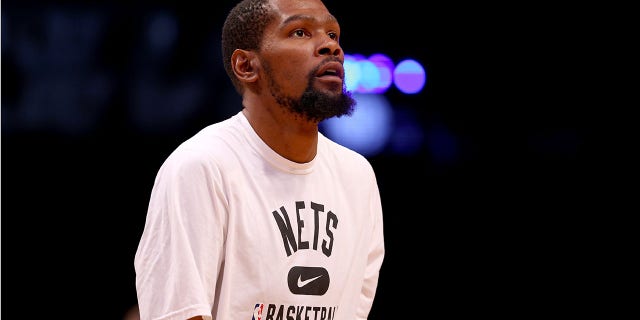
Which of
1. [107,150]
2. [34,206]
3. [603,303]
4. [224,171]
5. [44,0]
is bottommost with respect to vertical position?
[603,303]

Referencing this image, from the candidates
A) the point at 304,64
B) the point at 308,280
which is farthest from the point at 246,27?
the point at 308,280

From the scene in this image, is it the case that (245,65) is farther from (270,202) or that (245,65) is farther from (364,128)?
(364,128)

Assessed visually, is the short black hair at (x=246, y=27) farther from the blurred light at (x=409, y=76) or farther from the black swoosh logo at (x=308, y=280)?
the blurred light at (x=409, y=76)

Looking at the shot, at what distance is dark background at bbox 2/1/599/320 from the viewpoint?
148 inches

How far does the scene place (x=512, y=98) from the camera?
4285 mm

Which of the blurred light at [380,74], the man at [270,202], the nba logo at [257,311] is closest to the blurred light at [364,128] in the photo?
the blurred light at [380,74]

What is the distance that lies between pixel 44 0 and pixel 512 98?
7.21ft

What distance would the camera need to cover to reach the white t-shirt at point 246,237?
188 cm

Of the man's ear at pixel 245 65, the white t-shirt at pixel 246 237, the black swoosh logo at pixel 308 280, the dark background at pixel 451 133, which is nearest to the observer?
the white t-shirt at pixel 246 237

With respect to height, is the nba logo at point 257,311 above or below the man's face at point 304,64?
below

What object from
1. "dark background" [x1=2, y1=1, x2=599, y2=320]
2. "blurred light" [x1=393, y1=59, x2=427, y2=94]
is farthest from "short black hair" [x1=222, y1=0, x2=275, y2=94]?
"blurred light" [x1=393, y1=59, x2=427, y2=94]

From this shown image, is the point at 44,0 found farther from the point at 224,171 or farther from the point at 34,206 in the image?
the point at 224,171

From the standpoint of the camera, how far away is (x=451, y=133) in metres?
4.19

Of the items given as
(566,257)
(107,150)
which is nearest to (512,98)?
(566,257)
